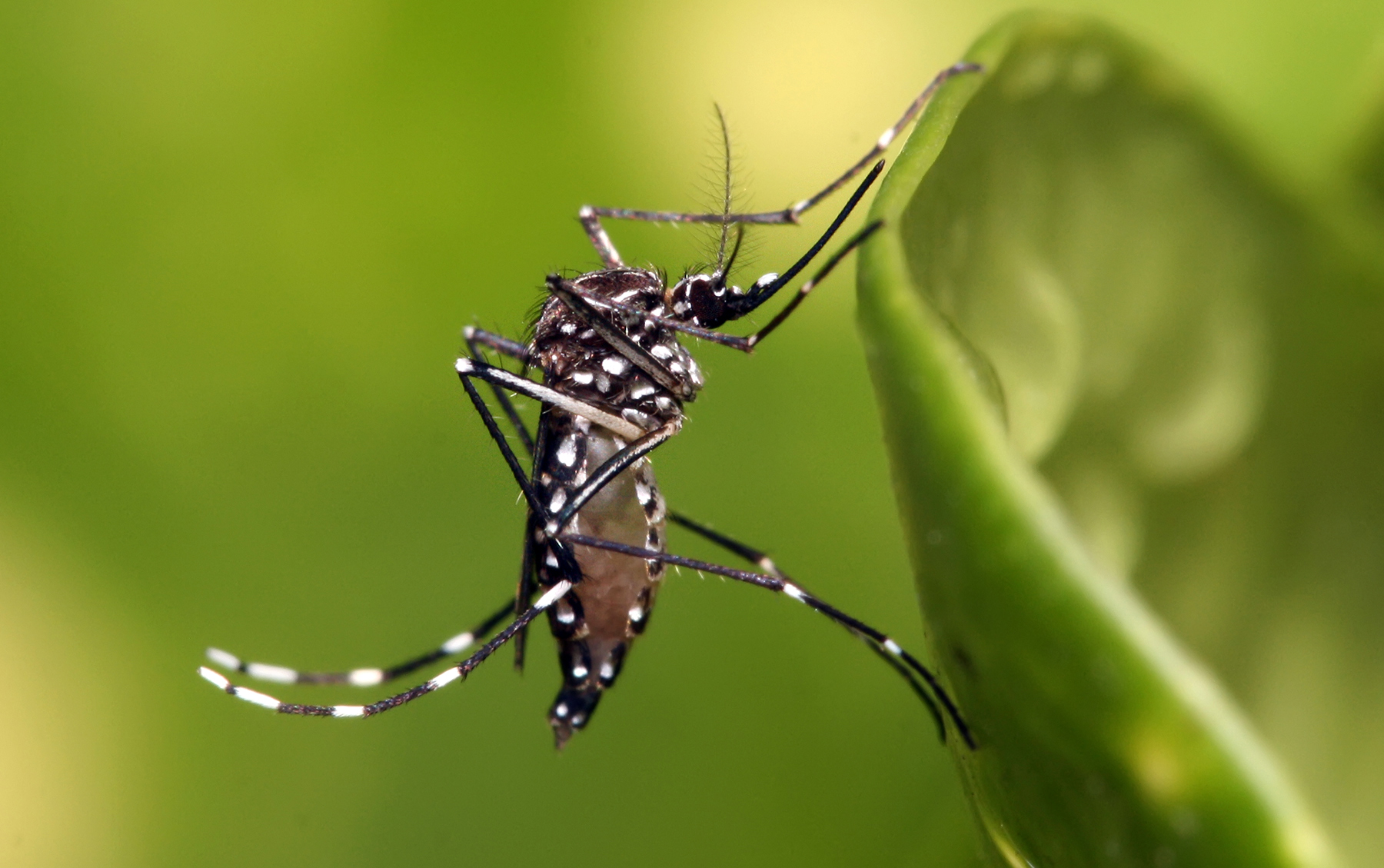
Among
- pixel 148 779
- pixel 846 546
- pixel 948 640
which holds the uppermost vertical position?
pixel 846 546

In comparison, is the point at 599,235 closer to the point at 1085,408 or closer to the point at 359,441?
the point at 359,441

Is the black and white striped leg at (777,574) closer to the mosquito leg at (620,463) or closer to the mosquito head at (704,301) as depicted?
the mosquito leg at (620,463)

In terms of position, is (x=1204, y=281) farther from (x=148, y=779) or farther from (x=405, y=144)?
(x=148, y=779)

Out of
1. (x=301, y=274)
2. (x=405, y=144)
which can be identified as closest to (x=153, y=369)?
(x=301, y=274)

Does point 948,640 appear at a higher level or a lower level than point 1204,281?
lower

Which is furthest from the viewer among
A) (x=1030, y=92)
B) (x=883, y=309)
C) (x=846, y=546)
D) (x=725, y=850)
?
(x=846, y=546)

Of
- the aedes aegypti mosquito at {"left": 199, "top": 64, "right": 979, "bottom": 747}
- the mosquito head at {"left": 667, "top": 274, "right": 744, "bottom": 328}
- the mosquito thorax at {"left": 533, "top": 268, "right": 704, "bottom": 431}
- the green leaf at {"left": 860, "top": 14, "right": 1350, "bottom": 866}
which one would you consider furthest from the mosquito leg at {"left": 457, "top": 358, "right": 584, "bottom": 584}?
the green leaf at {"left": 860, "top": 14, "right": 1350, "bottom": 866}
